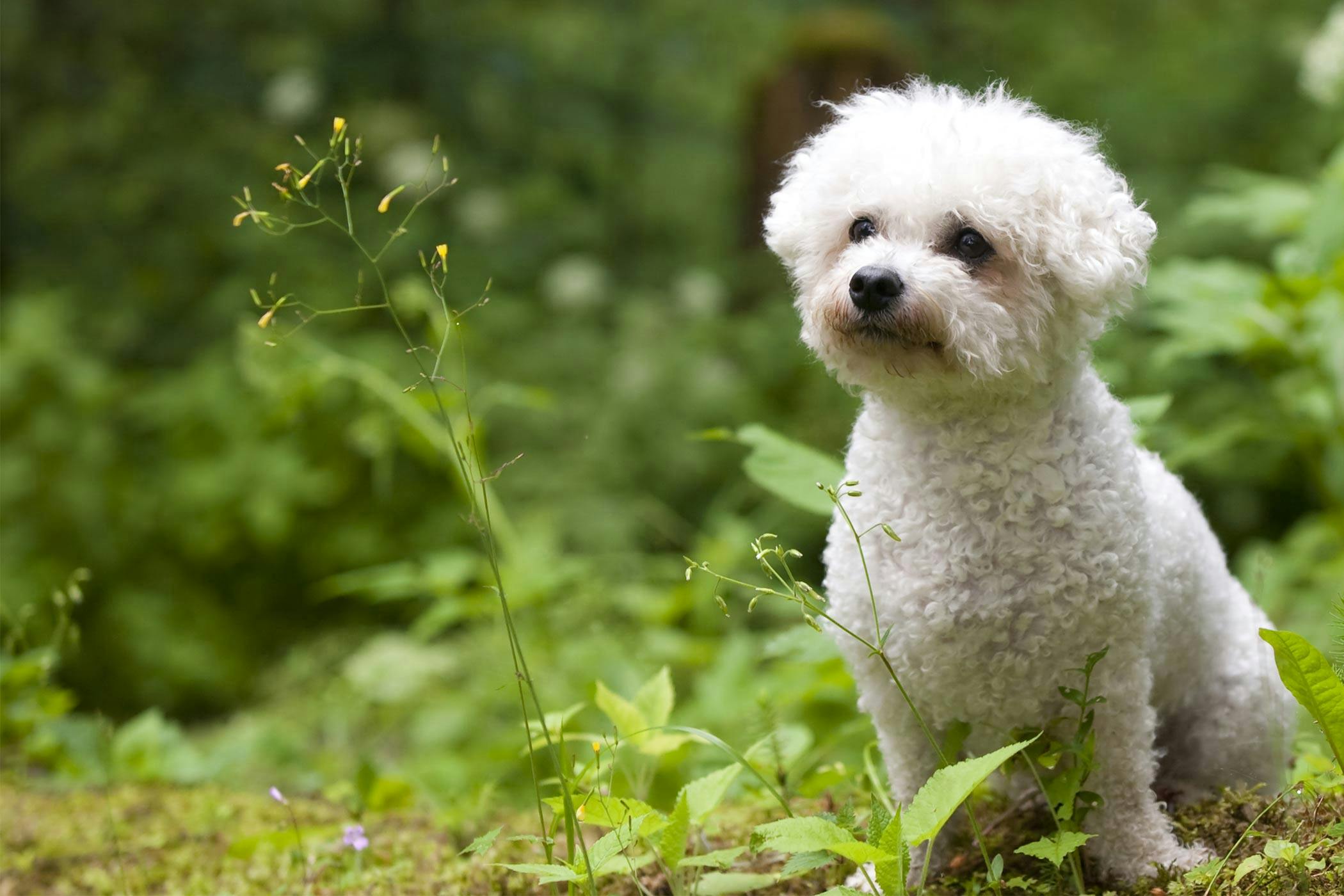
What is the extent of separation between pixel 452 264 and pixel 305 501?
157 centimetres

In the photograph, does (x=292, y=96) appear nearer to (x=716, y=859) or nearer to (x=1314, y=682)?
(x=716, y=859)

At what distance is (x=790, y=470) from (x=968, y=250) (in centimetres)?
70

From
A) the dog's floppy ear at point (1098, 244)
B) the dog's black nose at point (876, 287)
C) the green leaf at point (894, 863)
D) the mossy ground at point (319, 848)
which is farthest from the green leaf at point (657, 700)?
the dog's floppy ear at point (1098, 244)

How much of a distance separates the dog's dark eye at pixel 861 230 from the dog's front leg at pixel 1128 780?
0.78 m

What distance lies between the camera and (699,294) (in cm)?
617

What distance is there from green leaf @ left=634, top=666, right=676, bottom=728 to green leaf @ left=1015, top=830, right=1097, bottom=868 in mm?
765

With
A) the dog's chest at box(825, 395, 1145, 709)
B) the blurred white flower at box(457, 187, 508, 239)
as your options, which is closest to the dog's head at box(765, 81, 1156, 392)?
the dog's chest at box(825, 395, 1145, 709)

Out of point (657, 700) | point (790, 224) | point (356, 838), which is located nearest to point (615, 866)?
point (657, 700)

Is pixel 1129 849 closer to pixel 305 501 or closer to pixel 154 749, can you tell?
pixel 154 749

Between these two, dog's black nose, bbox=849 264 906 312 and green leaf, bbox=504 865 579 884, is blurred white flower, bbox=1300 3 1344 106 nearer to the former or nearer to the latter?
dog's black nose, bbox=849 264 906 312

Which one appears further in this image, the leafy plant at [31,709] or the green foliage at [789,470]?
the leafy plant at [31,709]

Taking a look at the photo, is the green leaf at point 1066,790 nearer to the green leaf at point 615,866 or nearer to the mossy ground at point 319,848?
the mossy ground at point 319,848

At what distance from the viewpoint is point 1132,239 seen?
6.24 feet

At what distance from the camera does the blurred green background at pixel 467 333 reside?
4645 mm
